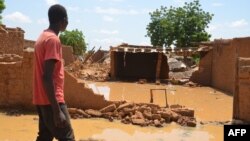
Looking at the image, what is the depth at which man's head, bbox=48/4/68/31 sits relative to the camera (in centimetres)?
373

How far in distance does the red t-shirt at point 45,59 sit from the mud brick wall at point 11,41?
12290 mm

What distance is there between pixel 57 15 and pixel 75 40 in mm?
48765

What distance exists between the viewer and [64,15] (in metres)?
3.77

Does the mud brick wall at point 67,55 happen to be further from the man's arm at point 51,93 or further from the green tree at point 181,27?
the man's arm at point 51,93

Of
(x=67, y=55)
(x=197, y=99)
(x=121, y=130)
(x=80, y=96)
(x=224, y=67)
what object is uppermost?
(x=67, y=55)

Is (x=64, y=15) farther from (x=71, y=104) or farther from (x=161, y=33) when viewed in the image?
(x=161, y=33)

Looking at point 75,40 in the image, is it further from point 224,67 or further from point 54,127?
point 54,127

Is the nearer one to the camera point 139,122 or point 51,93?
point 51,93

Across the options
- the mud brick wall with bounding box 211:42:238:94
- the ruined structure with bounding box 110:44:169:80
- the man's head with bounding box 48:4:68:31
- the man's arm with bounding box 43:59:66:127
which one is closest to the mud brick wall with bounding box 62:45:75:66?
the ruined structure with bounding box 110:44:169:80

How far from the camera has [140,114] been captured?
32.1 ft

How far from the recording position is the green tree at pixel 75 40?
5072 centimetres

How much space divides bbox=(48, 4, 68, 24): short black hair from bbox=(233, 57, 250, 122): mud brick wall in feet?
19.6

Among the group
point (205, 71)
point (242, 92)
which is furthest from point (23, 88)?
point (205, 71)

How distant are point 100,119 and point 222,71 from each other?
419 inches
